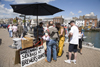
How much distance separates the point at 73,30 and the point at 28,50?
6.87 feet

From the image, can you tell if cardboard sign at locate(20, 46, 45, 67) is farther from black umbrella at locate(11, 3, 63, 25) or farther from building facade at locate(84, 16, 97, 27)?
building facade at locate(84, 16, 97, 27)

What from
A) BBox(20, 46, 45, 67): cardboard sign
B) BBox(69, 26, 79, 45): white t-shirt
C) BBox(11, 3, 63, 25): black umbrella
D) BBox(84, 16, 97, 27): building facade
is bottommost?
BBox(20, 46, 45, 67): cardboard sign

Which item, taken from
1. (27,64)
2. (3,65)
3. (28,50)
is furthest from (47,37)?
(3,65)

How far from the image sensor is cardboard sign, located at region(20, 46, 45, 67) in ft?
9.63

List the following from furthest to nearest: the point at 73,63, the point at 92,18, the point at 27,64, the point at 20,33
→ the point at 92,18 < the point at 20,33 < the point at 73,63 < the point at 27,64

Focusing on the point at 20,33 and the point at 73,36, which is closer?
the point at 73,36

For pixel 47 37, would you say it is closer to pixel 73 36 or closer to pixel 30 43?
pixel 30 43

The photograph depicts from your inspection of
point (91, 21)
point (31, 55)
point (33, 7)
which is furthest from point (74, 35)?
point (91, 21)

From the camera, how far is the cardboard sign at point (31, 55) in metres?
2.93

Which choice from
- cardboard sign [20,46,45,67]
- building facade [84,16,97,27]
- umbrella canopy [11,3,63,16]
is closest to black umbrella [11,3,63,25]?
umbrella canopy [11,3,63,16]

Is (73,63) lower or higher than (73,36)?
lower

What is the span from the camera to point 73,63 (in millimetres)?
3439

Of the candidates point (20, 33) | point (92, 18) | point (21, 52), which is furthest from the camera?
point (92, 18)

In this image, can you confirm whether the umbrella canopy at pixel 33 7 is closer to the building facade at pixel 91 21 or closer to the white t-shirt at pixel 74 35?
the white t-shirt at pixel 74 35
